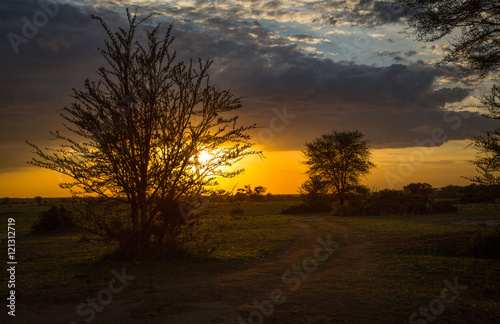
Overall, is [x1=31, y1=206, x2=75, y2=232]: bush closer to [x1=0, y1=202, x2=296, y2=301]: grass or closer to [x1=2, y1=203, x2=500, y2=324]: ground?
[x1=0, y1=202, x2=296, y2=301]: grass

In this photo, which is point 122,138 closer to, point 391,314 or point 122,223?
point 122,223

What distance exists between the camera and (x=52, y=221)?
2578cm

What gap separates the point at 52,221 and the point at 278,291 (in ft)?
72.1

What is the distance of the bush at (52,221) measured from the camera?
25.5 metres

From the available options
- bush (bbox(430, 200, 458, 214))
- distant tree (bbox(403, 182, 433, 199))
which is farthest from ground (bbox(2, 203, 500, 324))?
distant tree (bbox(403, 182, 433, 199))

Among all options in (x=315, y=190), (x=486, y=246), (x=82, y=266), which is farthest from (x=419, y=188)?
(x=82, y=266)

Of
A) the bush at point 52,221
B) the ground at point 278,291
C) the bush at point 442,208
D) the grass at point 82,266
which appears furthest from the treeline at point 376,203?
the bush at point 52,221

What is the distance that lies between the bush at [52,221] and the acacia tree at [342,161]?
99.9ft

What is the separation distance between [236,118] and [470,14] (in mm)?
8255

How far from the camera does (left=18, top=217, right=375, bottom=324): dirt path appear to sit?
6.65m

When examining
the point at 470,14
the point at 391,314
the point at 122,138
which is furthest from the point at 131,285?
the point at 470,14

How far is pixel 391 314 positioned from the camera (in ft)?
23.4

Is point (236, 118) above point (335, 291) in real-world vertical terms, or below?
above

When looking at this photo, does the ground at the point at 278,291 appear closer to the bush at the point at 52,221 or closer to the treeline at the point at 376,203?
the bush at the point at 52,221
